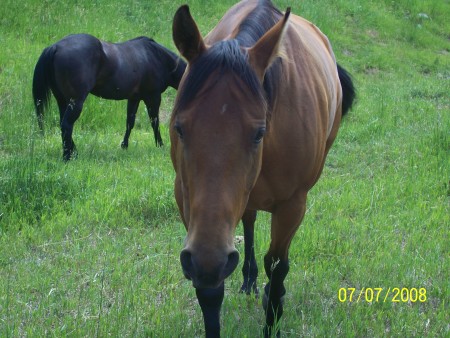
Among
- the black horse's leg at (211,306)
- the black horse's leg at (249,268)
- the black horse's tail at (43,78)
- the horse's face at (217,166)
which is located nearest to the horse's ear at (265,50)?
the horse's face at (217,166)

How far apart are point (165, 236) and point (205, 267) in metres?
2.56

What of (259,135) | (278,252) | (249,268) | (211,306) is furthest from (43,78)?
(259,135)

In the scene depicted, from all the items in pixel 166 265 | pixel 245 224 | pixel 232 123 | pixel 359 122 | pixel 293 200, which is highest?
pixel 232 123

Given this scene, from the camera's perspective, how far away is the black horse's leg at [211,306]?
300 centimetres

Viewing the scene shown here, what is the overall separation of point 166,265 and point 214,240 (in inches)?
79.0

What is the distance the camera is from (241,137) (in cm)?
242

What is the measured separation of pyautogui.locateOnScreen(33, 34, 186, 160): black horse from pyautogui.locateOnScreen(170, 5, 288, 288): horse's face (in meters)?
3.97

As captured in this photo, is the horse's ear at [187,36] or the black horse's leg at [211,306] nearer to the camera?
the horse's ear at [187,36]

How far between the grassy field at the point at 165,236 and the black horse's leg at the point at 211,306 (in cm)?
29

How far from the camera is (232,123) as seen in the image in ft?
7.89

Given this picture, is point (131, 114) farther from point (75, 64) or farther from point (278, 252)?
point (278, 252)

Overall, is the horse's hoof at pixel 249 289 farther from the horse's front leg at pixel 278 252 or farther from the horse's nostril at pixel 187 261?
the horse's nostril at pixel 187 261

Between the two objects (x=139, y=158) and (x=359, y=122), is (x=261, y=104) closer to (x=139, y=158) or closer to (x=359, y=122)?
(x=139, y=158)

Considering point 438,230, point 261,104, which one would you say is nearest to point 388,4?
point 438,230
